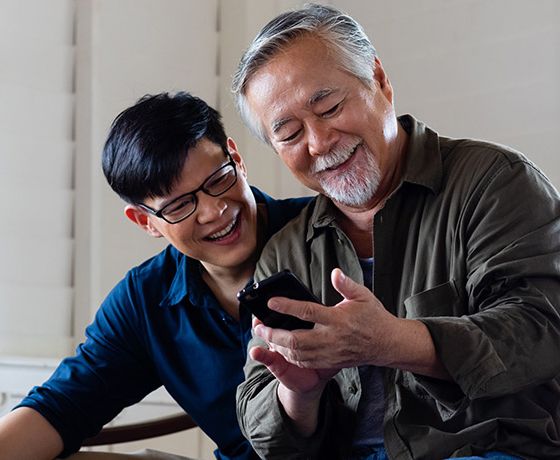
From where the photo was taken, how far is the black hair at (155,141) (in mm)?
1892

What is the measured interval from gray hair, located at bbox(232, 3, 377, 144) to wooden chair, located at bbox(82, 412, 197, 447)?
897mm

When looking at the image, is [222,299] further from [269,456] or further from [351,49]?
[351,49]

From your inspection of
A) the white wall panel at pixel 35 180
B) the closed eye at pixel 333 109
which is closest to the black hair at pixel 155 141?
the closed eye at pixel 333 109

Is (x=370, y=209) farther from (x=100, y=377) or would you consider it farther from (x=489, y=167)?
(x=100, y=377)

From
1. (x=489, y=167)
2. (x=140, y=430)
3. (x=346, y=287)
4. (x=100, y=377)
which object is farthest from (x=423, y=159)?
(x=140, y=430)

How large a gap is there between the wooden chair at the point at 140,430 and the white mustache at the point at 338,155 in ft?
3.04

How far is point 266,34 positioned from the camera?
66.8 inches

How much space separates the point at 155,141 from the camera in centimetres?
190

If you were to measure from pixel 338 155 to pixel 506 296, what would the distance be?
392mm

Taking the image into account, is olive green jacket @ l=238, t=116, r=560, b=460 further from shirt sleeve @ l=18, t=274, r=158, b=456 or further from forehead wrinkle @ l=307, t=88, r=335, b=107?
shirt sleeve @ l=18, t=274, r=158, b=456

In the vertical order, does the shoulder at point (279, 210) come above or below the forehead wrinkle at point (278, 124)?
below

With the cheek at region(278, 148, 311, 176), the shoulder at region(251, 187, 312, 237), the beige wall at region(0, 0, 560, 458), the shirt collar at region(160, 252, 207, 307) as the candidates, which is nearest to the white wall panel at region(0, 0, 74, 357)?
the beige wall at region(0, 0, 560, 458)

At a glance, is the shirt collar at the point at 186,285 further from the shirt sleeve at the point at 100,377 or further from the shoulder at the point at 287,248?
the shoulder at the point at 287,248

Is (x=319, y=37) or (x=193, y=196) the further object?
(x=193, y=196)
